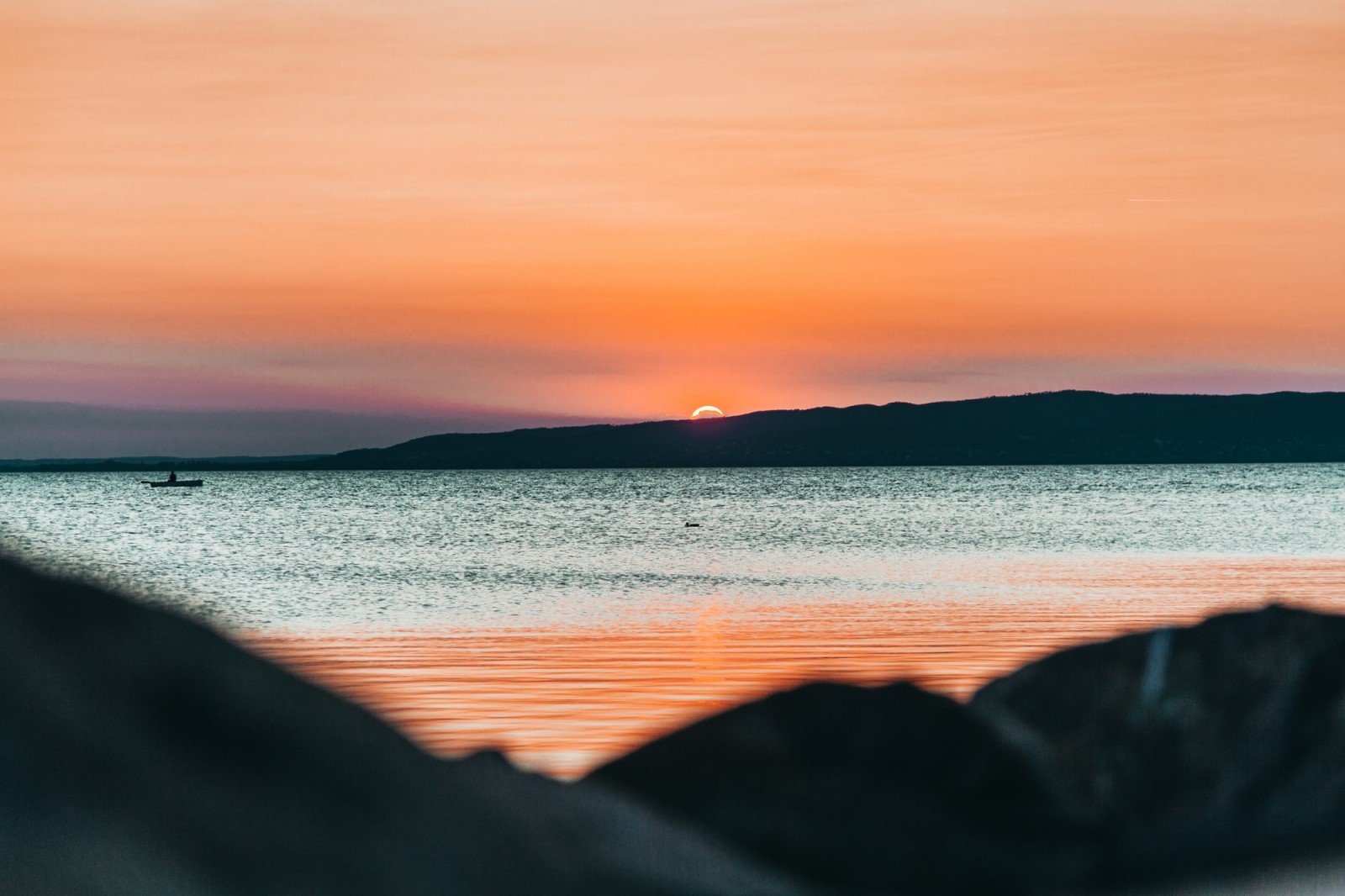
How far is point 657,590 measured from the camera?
38.2m

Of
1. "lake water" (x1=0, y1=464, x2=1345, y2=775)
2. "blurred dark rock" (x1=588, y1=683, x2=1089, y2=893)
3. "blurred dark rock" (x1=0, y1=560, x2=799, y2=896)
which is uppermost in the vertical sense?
"blurred dark rock" (x1=0, y1=560, x2=799, y2=896)

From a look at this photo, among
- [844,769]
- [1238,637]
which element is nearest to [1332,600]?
[1238,637]

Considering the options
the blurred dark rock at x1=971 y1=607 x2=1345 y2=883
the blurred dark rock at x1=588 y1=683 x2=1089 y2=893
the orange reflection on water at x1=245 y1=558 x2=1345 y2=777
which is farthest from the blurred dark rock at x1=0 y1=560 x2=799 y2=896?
the orange reflection on water at x1=245 y1=558 x2=1345 y2=777

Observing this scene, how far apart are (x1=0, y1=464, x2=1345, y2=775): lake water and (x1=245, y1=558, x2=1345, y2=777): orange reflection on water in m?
0.08

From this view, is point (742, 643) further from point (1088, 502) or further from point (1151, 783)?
point (1088, 502)

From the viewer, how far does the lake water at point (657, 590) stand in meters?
17.7

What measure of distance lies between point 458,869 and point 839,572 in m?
39.0

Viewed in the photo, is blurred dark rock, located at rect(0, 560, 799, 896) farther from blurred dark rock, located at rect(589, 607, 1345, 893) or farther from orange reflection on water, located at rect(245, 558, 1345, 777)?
orange reflection on water, located at rect(245, 558, 1345, 777)

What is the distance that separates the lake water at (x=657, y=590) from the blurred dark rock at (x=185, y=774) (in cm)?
12

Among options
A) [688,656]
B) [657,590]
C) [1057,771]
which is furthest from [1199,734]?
[657,590]

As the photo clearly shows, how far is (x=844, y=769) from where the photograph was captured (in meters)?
7.40

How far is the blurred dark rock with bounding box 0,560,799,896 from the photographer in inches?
136

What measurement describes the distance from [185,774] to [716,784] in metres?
3.97

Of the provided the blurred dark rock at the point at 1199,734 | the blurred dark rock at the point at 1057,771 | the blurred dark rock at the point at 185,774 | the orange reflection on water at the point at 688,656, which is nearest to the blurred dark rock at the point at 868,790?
the blurred dark rock at the point at 1057,771
